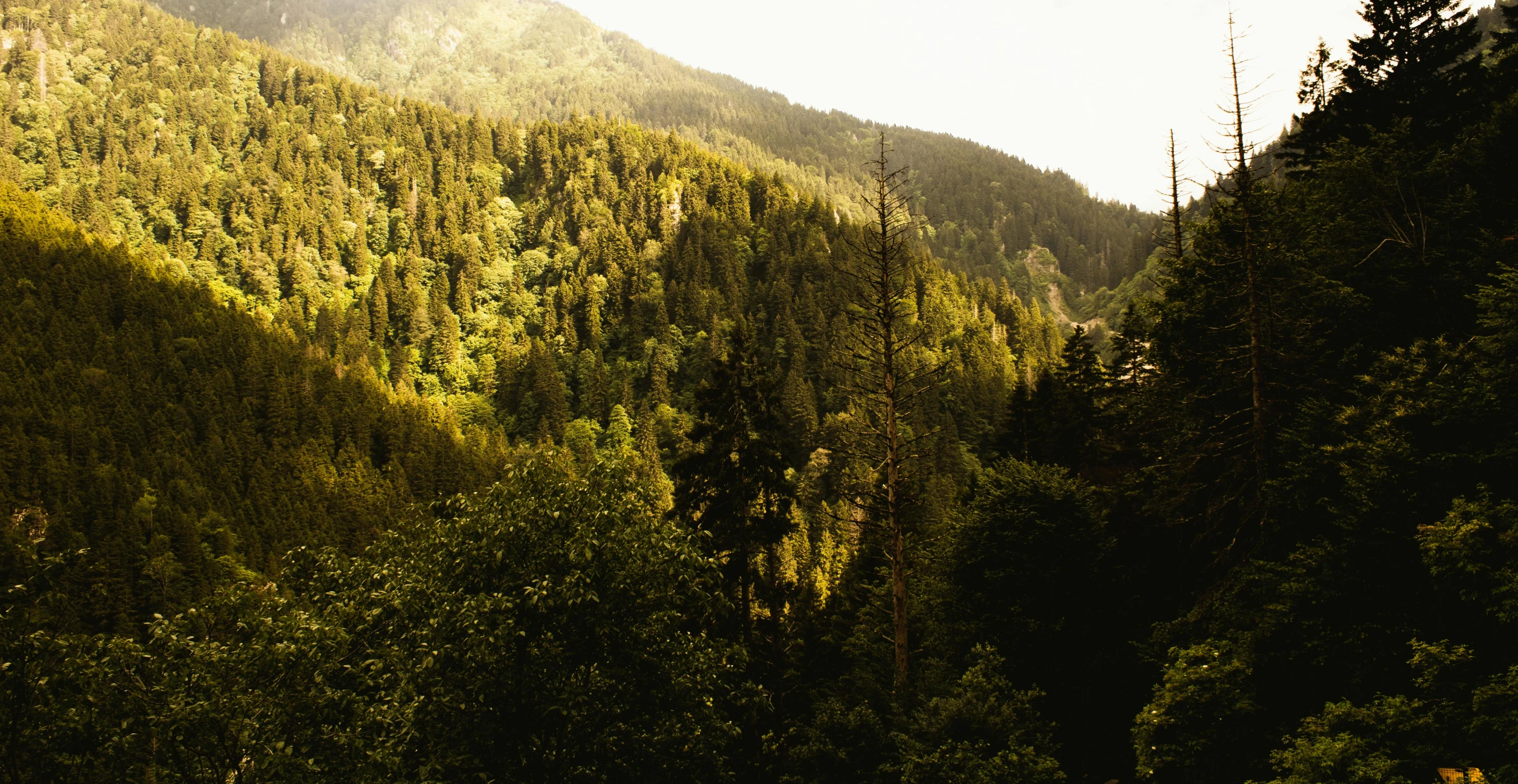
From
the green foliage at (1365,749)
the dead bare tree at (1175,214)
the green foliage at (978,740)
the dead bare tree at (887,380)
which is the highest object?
the dead bare tree at (1175,214)

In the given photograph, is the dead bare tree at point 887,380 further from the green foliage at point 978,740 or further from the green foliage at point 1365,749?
the green foliage at point 1365,749

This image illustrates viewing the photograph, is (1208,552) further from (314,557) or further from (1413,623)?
(314,557)

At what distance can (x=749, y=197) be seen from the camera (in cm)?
14088

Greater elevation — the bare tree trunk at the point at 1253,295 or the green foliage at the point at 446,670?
the bare tree trunk at the point at 1253,295

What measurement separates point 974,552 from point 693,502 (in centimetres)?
843

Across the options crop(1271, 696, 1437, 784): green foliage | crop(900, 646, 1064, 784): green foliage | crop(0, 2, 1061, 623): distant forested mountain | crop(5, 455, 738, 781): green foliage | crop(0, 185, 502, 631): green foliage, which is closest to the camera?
crop(1271, 696, 1437, 784): green foliage

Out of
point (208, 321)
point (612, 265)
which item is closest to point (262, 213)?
point (208, 321)

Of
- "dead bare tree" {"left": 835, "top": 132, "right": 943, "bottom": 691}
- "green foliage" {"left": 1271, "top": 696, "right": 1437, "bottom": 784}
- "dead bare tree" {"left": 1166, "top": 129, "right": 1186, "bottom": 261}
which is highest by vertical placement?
"dead bare tree" {"left": 1166, "top": 129, "right": 1186, "bottom": 261}

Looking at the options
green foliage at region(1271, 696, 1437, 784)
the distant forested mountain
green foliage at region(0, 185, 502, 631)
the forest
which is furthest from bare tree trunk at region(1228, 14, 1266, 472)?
green foliage at region(0, 185, 502, 631)

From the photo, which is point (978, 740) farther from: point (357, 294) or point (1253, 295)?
point (357, 294)

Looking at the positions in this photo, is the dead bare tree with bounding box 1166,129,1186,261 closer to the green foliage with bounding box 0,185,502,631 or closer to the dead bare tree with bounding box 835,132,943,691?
the dead bare tree with bounding box 835,132,943,691

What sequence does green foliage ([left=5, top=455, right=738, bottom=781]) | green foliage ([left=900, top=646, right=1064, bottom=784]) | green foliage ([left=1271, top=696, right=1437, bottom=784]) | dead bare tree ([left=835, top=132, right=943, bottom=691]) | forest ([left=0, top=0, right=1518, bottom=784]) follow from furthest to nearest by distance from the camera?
dead bare tree ([left=835, top=132, right=943, bottom=691]) < green foliage ([left=900, top=646, right=1064, bottom=784]) < forest ([left=0, top=0, right=1518, bottom=784]) < green foliage ([left=5, top=455, right=738, bottom=781]) < green foliage ([left=1271, top=696, right=1437, bottom=784])

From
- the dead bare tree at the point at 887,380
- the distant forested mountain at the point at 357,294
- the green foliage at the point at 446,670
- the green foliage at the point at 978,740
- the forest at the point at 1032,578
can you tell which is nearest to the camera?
the green foliage at the point at 446,670

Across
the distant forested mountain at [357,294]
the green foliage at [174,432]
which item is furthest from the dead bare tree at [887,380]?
the green foliage at [174,432]
